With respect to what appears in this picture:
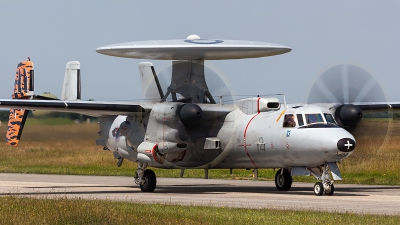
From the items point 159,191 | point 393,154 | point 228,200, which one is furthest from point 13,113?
point 393,154

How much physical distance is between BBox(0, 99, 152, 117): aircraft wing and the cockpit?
6066 millimetres

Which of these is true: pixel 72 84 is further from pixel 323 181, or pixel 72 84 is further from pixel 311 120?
pixel 323 181

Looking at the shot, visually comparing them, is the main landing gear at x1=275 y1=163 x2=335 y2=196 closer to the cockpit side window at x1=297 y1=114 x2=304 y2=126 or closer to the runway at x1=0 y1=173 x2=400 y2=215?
the runway at x1=0 y1=173 x2=400 y2=215

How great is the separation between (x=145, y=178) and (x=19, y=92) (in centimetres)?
1122

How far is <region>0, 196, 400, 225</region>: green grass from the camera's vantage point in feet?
56.9

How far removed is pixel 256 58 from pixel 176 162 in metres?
5.53

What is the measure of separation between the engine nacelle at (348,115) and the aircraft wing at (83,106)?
740 cm

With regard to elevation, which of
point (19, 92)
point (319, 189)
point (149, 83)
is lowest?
point (319, 189)

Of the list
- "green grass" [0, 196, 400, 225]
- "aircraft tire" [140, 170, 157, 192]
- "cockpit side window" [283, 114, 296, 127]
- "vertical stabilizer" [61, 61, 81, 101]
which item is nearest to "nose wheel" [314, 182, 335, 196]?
"cockpit side window" [283, 114, 296, 127]

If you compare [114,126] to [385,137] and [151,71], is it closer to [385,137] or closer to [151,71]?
[151,71]

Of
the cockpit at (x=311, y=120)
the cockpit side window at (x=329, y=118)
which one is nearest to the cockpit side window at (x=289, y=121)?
the cockpit at (x=311, y=120)

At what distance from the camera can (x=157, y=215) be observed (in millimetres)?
18750

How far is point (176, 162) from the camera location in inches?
1133

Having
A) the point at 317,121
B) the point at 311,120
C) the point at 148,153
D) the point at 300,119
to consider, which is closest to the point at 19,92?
the point at 148,153
